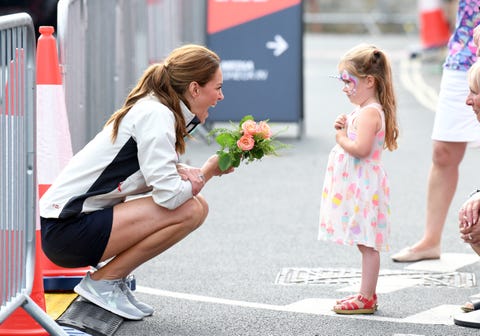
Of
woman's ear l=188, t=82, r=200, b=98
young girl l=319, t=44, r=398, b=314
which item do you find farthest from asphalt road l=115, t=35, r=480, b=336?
woman's ear l=188, t=82, r=200, b=98

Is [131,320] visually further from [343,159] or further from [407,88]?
[407,88]

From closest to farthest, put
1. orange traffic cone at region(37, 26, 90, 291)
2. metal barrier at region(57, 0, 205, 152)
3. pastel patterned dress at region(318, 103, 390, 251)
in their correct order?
pastel patterned dress at region(318, 103, 390, 251), orange traffic cone at region(37, 26, 90, 291), metal barrier at region(57, 0, 205, 152)

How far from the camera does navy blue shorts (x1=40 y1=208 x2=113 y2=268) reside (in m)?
5.62

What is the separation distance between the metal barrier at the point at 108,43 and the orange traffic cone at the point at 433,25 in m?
10.8

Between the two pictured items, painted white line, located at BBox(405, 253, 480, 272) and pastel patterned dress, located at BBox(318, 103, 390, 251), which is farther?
painted white line, located at BBox(405, 253, 480, 272)

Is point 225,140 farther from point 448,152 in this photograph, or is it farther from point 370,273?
point 448,152

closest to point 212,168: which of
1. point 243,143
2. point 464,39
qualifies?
point 243,143

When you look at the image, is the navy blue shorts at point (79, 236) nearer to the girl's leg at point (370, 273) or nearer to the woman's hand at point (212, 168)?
the woman's hand at point (212, 168)

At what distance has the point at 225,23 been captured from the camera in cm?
1306

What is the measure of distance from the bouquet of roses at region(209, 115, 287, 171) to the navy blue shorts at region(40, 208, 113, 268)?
1.83 ft

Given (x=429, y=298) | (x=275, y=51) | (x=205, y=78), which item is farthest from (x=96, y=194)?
(x=275, y=51)

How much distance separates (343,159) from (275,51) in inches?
278

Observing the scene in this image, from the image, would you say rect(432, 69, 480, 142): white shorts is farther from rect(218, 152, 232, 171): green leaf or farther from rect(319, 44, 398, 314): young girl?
rect(218, 152, 232, 171): green leaf

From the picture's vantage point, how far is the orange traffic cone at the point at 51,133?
6.12 m
